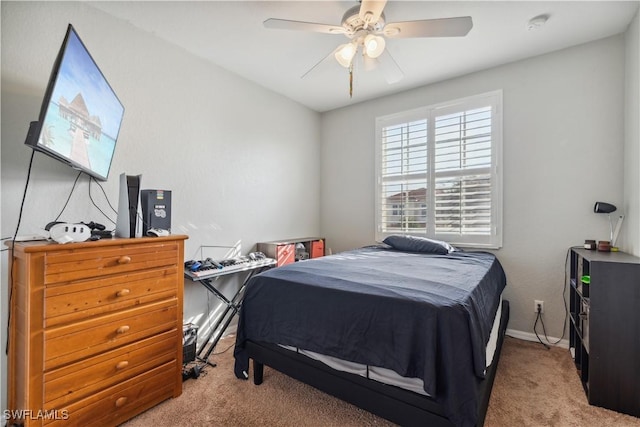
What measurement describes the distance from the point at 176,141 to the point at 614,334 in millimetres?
3374

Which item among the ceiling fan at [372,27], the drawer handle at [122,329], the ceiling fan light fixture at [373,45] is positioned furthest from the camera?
the ceiling fan light fixture at [373,45]

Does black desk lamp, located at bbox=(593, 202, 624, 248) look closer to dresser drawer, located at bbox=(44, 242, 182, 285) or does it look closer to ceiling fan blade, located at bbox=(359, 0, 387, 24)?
ceiling fan blade, located at bbox=(359, 0, 387, 24)

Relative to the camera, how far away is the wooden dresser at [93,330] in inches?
52.2

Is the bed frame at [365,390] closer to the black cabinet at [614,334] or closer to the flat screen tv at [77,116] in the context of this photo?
the black cabinet at [614,334]

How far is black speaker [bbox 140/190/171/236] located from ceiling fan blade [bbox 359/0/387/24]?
1734 millimetres

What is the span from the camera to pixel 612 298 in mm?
1728

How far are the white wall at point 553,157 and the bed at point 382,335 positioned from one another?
95cm

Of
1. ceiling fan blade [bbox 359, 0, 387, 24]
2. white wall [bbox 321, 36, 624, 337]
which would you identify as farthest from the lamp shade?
ceiling fan blade [bbox 359, 0, 387, 24]

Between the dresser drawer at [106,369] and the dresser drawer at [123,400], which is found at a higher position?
the dresser drawer at [106,369]

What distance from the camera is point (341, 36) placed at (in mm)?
2463

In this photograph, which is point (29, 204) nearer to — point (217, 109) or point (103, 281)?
point (103, 281)

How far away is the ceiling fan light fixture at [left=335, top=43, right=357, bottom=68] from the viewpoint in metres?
1.98

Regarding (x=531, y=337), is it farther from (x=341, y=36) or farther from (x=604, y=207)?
(x=341, y=36)

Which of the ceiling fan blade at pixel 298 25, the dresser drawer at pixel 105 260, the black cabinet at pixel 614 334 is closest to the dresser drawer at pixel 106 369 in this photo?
the dresser drawer at pixel 105 260
